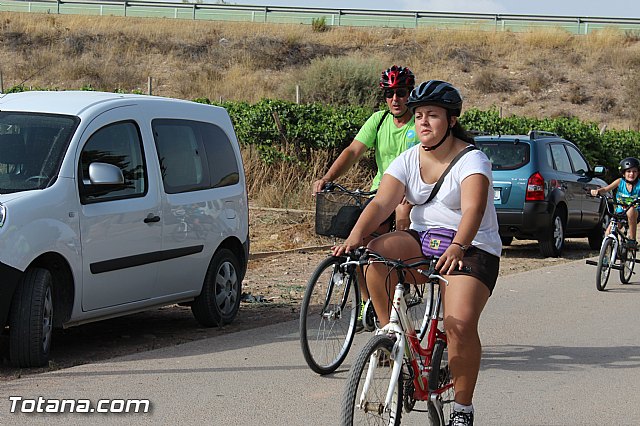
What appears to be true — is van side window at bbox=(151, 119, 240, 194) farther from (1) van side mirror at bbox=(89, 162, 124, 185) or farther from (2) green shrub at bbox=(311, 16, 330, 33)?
(2) green shrub at bbox=(311, 16, 330, 33)

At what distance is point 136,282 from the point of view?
28.7 feet

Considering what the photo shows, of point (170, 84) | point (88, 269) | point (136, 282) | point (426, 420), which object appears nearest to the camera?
point (426, 420)

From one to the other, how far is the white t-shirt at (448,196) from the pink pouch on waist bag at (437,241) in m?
0.03

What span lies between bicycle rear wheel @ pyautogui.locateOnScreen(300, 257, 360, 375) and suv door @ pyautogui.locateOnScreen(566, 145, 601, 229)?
33.9 feet

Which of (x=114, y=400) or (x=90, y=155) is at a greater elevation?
(x=90, y=155)

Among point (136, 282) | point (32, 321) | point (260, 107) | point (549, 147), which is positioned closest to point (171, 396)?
point (32, 321)

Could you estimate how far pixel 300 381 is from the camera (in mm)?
7691

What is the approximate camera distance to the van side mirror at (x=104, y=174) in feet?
A: 26.8

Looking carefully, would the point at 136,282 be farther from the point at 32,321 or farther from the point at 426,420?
the point at 426,420

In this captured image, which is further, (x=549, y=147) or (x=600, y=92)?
(x=600, y=92)

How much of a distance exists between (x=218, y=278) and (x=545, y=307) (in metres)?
3.54

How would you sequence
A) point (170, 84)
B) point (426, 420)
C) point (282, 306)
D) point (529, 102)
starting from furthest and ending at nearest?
point (529, 102), point (170, 84), point (282, 306), point (426, 420)

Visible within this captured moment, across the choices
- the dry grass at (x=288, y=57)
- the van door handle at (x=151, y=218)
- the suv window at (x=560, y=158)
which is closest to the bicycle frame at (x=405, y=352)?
the van door handle at (x=151, y=218)

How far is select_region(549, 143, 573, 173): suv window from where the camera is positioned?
1712 cm
